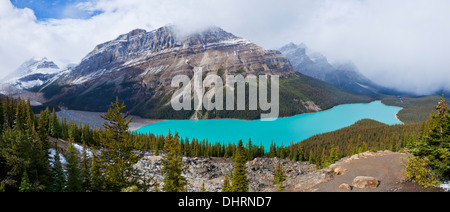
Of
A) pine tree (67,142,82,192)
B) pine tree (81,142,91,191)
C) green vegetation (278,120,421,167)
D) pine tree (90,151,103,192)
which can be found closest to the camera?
pine tree (90,151,103,192)

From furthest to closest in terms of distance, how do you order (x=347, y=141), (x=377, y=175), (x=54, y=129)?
1. (x=347, y=141)
2. (x=54, y=129)
3. (x=377, y=175)

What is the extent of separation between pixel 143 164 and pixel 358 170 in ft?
141

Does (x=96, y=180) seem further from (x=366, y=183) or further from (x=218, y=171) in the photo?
(x=218, y=171)

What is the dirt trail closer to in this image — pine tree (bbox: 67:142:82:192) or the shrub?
the shrub

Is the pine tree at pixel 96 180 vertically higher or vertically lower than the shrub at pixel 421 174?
lower

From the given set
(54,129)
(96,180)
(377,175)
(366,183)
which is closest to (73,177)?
(96,180)

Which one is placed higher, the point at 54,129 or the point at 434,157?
the point at 434,157

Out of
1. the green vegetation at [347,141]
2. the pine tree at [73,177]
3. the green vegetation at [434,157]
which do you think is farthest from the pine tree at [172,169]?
the green vegetation at [347,141]

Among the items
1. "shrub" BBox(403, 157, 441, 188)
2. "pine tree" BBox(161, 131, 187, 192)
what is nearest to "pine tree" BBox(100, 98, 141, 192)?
"pine tree" BBox(161, 131, 187, 192)

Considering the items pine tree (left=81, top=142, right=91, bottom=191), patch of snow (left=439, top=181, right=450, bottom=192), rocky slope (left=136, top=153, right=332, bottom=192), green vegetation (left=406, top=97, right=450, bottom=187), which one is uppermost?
green vegetation (left=406, top=97, right=450, bottom=187)

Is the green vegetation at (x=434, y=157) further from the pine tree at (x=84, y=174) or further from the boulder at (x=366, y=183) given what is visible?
the pine tree at (x=84, y=174)

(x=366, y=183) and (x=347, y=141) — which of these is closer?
(x=366, y=183)
